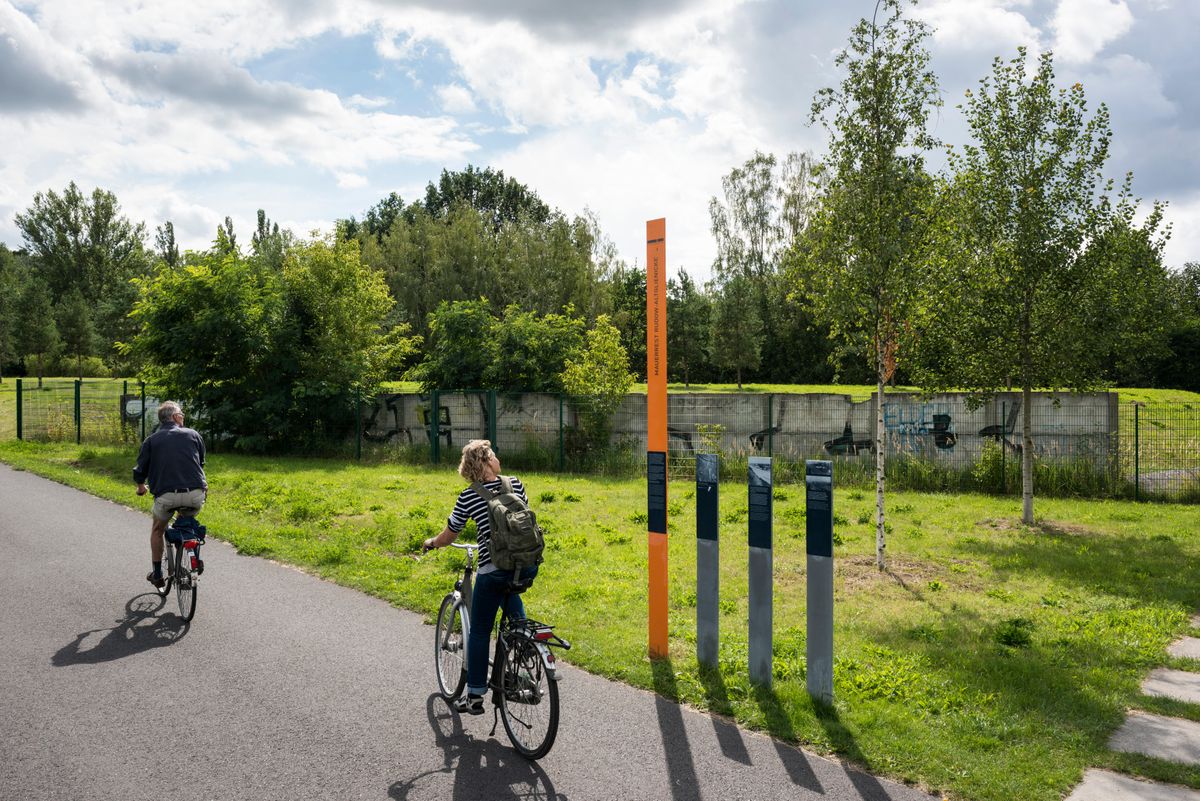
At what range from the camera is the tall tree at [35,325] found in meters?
50.6

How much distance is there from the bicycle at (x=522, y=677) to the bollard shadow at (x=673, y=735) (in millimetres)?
680

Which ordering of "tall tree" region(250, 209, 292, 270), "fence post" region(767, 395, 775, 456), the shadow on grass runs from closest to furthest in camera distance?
the shadow on grass
"fence post" region(767, 395, 775, 456)
"tall tree" region(250, 209, 292, 270)

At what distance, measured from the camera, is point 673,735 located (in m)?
5.00

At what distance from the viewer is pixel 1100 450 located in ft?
53.0

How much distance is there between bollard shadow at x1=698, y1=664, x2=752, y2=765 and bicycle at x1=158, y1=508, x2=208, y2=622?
444cm

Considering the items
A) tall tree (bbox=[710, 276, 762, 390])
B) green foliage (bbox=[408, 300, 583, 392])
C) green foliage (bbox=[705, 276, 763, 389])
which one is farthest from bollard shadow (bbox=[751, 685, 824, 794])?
green foliage (bbox=[705, 276, 763, 389])

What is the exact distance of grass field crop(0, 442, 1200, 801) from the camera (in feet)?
16.3

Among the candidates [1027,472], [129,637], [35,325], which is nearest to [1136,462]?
[1027,472]

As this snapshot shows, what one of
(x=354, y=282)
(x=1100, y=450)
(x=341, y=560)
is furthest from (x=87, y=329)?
(x=1100, y=450)

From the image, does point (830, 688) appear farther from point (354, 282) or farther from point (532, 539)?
point (354, 282)

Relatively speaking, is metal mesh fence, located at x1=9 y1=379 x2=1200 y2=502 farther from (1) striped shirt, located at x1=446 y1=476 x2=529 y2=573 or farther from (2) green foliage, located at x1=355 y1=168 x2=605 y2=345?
(2) green foliage, located at x1=355 y1=168 x2=605 y2=345

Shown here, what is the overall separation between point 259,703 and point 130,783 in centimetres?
112

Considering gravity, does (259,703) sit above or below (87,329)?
below

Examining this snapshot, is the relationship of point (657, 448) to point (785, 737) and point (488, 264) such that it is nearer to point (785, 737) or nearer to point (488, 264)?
point (785, 737)
